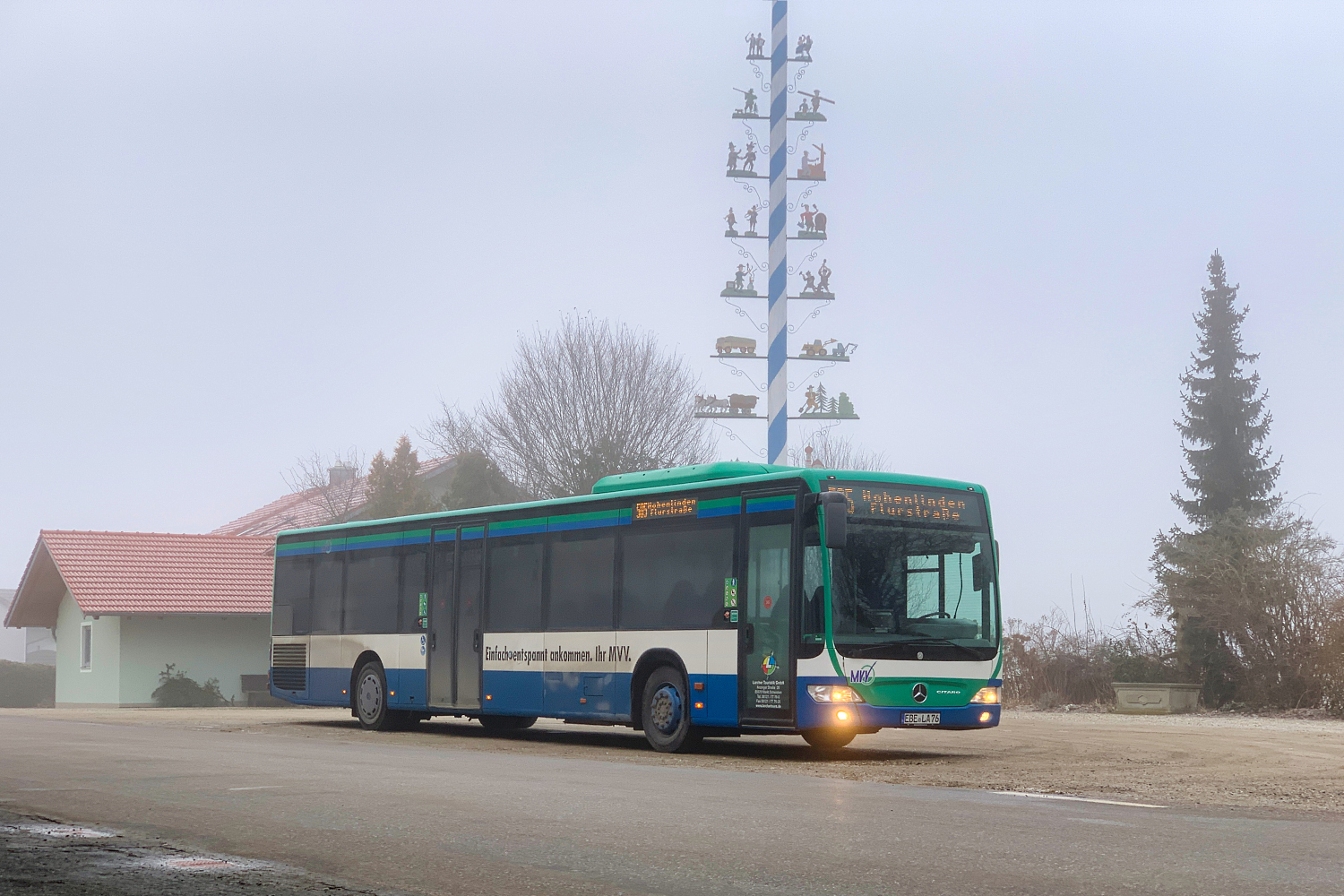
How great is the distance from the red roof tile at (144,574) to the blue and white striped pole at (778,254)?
52.3ft

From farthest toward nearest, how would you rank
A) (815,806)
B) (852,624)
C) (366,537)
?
(366,537) → (852,624) → (815,806)

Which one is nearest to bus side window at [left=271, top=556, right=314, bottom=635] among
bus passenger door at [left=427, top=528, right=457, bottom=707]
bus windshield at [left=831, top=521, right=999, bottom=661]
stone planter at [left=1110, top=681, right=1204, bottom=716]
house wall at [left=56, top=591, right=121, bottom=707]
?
bus passenger door at [left=427, top=528, right=457, bottom=707]

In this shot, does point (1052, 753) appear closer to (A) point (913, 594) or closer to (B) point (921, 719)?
(B) point (921, 719)

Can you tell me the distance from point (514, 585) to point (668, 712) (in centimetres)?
360

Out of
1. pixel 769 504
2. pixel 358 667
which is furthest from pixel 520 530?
pixel 769 504

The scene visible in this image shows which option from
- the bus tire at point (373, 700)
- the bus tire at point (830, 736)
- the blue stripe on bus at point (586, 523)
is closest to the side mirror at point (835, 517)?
the bus tire at point (830, 736)

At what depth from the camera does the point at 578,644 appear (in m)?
→ 18.8

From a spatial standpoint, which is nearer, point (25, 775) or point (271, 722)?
point (25, 775)

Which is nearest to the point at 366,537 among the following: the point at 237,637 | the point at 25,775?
the point at 25,775

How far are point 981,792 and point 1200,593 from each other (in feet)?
60.8

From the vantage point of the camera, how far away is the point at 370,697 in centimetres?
2256

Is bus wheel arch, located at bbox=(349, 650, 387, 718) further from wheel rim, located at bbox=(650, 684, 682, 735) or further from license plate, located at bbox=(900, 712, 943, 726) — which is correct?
license plate, located at bbox=(900, 712, 943, 726)

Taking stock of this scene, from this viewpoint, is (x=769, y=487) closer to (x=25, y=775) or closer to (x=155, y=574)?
(x=25, y=775)

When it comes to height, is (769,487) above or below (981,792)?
above
